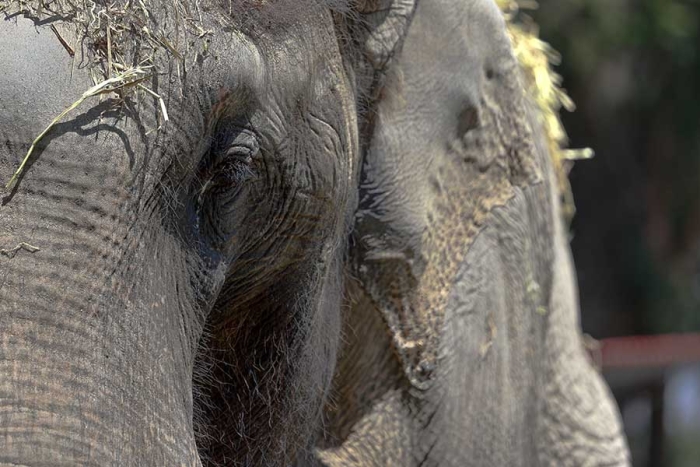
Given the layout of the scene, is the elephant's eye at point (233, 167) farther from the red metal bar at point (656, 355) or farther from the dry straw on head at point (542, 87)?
the red metal bar at point (656, 355)

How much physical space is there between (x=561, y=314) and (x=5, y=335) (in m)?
1.47

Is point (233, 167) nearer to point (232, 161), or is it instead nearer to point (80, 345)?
point (232, 161)

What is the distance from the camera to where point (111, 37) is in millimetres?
1158

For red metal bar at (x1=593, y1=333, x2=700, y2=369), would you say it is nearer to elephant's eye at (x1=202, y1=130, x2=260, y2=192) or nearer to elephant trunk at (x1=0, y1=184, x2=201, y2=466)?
elephant's eye at (x1=202, y1=130, x2=260, y2=192)

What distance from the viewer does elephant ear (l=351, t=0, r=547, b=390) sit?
1.81 metres

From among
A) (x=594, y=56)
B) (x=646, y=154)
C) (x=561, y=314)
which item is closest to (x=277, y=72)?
(x=561, y=314)

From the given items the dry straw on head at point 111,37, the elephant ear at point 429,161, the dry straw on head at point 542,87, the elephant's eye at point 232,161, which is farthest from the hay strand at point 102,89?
the dry straw on head at point 542,87

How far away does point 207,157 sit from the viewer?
1.31 m

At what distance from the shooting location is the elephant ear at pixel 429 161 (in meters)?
1.81

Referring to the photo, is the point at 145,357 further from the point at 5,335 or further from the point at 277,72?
the point at 277,72

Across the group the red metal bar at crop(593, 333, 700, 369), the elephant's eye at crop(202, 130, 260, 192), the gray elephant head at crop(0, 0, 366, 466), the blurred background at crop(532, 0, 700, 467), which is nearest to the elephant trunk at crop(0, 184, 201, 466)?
the gray elephant head at crop(0, 0, 366, 466)

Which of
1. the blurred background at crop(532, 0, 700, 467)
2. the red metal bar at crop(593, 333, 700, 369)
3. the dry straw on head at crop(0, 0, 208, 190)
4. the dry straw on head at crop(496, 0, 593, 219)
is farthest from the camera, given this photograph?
the blurred background at crop(532, 0, 700, 467)

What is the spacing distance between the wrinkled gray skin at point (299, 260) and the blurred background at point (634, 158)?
4.34 m

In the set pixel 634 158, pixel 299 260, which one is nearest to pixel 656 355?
pixel 299 260
